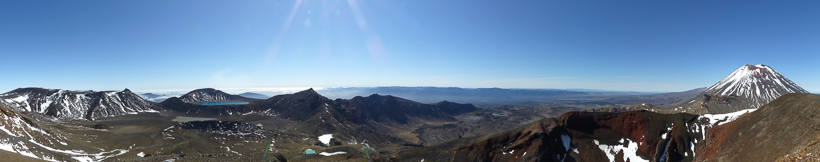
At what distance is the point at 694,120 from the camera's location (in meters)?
67.7

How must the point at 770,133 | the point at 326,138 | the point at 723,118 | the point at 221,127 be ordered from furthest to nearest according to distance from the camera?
the point at 326,138
the point at 221,127
the point at 723,118
the point at 770,133

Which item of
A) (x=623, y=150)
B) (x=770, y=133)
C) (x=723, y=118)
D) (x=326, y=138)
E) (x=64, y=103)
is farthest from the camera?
(x=64, y=103)

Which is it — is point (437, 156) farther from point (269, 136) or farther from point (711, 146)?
point (269, 136)

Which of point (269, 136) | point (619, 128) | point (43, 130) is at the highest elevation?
point (619, 128)

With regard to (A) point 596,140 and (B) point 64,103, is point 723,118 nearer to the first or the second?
(A) point 596,140

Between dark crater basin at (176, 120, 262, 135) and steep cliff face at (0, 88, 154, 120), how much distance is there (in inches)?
3293

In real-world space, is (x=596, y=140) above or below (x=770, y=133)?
below

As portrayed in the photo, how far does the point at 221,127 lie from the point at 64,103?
120 m

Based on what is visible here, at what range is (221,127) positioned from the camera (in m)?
147

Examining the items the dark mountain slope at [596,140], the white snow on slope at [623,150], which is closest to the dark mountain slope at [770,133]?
the dark mountain slope at [596,140]

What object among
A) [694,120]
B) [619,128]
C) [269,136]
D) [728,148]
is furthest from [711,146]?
[269,136]

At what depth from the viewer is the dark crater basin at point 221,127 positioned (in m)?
140

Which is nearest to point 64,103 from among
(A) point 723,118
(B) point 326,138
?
(B) point 326,138

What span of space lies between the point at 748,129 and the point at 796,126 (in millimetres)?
9835
